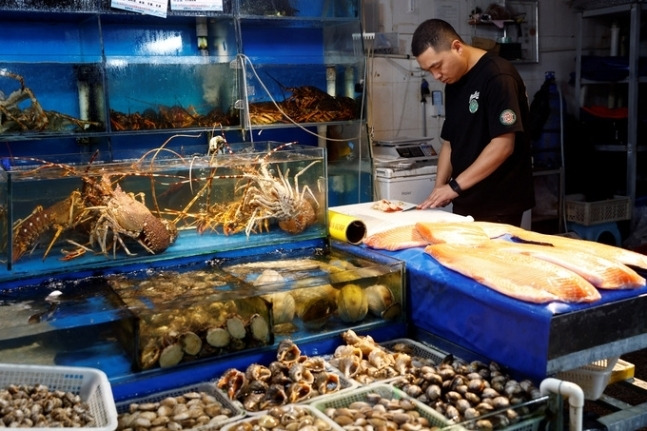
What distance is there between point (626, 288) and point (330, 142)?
3379 mm

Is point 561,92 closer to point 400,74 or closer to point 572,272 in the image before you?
point 400,74

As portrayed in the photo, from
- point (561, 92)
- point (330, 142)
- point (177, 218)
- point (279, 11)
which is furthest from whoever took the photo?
point (561, 92)

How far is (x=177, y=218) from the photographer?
8.59ft

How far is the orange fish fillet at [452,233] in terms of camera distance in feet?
8.20

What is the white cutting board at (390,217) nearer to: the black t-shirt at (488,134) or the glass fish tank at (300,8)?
the black t-shirt at (488,134)

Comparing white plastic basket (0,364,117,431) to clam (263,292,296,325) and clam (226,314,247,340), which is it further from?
clam (263,292,296,325)

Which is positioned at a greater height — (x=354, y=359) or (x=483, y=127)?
(x=483, y=127)

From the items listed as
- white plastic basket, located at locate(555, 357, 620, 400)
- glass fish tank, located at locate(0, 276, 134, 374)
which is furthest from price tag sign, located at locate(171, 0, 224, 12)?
white plastic basket, located at locate(555, 357, 620, 400)

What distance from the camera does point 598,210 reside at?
246 inches

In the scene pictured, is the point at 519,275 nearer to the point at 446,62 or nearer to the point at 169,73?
the point at 446,62

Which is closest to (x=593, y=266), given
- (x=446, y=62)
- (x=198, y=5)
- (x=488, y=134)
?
(x=488, y=134)

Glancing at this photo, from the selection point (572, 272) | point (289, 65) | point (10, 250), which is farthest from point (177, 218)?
point (289, 65)

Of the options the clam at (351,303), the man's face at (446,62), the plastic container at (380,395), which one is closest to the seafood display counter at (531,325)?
the clam at (351,303)

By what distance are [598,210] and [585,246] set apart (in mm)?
4185
